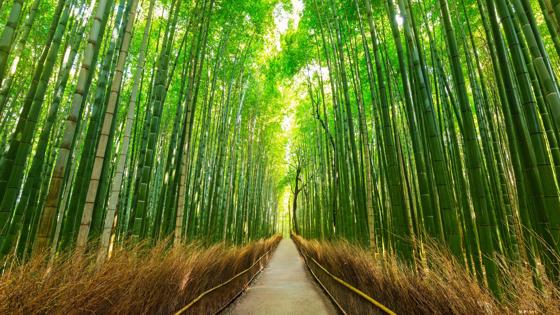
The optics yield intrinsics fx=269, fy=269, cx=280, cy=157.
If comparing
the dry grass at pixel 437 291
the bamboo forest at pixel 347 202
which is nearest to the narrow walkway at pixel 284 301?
the bamboo forest at pixel 347 202

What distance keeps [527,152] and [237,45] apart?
5.66 meters

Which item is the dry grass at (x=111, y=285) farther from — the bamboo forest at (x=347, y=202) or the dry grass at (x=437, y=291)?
the dry grass at (x=437, y=291)

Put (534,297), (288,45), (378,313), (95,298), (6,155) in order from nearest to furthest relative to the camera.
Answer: (534,297)
(95,298)
(378,313)
(6,155)
(288,45)

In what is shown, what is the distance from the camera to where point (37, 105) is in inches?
82.4

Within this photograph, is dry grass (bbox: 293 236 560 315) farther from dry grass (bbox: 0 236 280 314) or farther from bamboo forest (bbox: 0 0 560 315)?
dry grass (bbox: 0 236 280 314)

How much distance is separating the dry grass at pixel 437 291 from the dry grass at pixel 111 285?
1.46 m

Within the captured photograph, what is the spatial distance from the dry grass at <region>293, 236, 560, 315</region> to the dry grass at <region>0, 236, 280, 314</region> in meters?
1.46

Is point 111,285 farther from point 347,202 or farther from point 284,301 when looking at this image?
point 347,202

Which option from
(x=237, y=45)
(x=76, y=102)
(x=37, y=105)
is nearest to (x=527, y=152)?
(x=76, y=102)

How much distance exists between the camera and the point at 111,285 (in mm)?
1353

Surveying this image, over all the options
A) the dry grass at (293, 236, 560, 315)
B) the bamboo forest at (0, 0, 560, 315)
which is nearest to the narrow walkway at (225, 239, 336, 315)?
the bamboo forest at (0, 0, 560, 315)

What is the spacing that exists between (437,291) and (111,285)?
167 centimetres

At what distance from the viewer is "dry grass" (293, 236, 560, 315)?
1.04 meters

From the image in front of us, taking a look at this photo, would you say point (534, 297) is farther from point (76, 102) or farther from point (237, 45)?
point (237, 45)
